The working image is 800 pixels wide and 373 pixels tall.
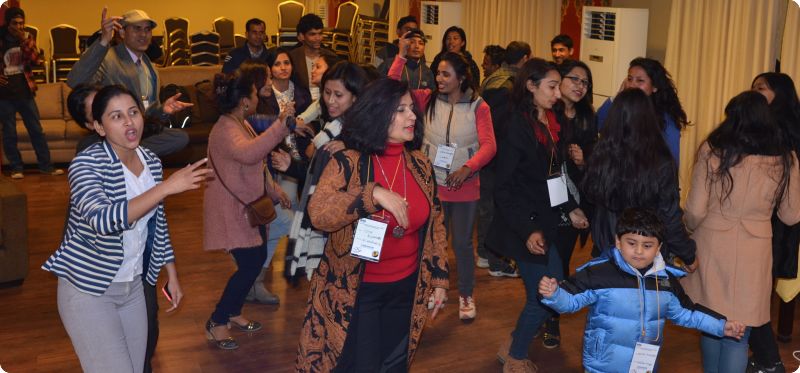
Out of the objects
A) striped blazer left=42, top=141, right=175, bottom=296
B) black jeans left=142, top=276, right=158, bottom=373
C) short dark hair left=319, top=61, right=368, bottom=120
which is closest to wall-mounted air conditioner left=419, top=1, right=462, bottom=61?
short dark hair left=319, top=61, right=368, bottom=120

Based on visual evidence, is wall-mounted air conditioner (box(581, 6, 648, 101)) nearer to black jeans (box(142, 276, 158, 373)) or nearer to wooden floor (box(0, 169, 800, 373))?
wooden floor (box(0, 169, 800, 373))

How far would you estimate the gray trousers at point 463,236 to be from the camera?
5.39m

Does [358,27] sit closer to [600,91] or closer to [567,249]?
[600,91]

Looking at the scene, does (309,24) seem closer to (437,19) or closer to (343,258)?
(343,258)

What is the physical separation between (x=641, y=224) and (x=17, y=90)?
7714 mm

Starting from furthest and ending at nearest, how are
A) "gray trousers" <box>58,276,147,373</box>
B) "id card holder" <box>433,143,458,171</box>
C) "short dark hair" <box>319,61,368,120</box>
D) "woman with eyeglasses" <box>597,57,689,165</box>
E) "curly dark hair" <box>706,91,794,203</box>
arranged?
1. "id card holder" <box>433,143,458,171</box>
2. "woman with eyeglasses" <box>597,57,689,165</box>
3. "short dark hair" <box>319,61,368,120</box>
4. "curly dark hair" <box>706,91,794,203</box>
5. "gray trousers" <box>58,276,147,373</box>

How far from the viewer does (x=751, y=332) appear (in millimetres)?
4457

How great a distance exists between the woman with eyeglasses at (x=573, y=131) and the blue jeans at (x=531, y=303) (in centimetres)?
18

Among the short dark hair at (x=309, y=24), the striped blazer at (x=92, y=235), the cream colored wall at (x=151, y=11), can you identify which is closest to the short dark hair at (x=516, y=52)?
the short dark hair at (x=309, y=24)

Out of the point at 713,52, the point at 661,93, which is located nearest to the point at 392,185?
the point at 661,93

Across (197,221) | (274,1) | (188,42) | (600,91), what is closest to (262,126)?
(197,221)

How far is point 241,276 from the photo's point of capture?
489cm

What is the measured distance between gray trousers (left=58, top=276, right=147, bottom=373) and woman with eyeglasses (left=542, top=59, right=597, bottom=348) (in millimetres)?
2219

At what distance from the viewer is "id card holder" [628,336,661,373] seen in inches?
130
